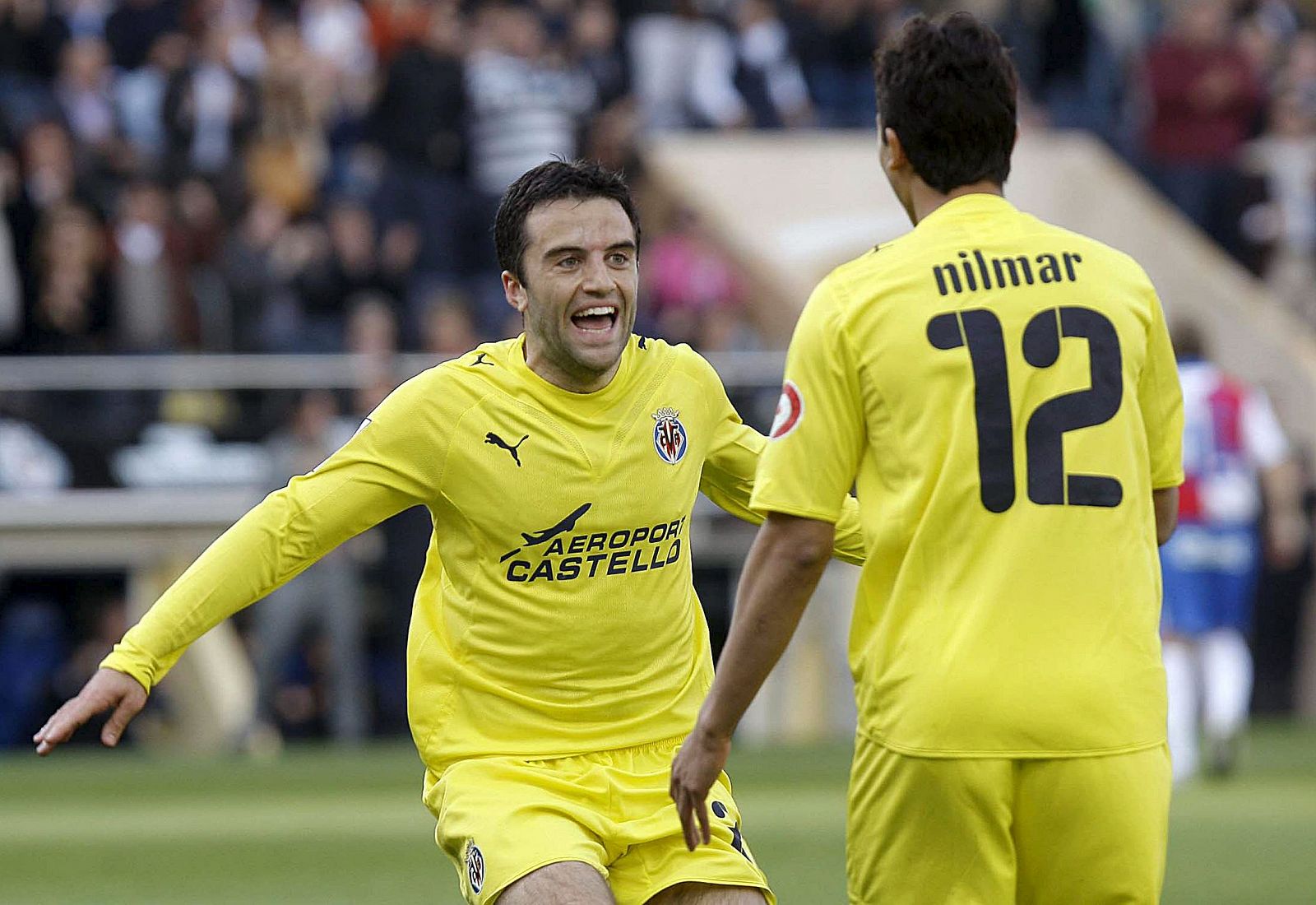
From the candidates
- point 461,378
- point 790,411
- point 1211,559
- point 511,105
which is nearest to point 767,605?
point 790,411

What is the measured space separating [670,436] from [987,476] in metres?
1.35

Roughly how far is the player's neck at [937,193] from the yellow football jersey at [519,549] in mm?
1193

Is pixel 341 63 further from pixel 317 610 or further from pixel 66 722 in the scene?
pixel 66 722

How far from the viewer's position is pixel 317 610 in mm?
15742

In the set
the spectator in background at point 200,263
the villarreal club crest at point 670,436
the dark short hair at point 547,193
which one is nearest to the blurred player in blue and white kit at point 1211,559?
the spectator in background at point 200,263

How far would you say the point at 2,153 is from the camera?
634 inches

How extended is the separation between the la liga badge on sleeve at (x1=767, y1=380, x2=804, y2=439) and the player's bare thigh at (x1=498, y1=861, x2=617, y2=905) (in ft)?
3.74

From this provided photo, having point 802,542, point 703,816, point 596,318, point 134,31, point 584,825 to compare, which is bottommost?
point 584,825

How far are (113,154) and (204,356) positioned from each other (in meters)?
1.69

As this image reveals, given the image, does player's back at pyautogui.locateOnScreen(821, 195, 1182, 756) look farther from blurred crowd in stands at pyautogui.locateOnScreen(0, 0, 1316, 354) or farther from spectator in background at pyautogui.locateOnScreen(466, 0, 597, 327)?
spectator in background at pyautogui.locateOnScreen(466, 0, 597, 327)

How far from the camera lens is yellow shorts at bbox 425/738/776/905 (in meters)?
4.94

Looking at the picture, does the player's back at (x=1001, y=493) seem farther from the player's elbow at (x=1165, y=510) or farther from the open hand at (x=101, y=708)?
the open hand at (x=101, y=708)

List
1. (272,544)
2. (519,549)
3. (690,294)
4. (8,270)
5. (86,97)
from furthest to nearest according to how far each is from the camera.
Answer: (690,294) < (86,97) < (8,270) < (519,549) < (272,544)

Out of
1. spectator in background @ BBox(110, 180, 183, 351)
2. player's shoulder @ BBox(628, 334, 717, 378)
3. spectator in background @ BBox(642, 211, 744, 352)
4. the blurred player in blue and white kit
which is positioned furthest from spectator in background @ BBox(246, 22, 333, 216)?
player's shoulder @ BBox(628, 334, 717, 378)
